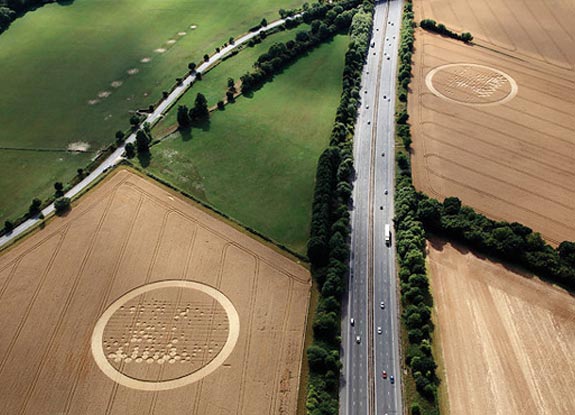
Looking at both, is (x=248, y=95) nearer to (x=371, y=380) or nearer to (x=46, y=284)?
(x=46, y=284)

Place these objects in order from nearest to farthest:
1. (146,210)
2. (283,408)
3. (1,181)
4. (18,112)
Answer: (283,408)
(146,210)
(1,181)
(18,112)

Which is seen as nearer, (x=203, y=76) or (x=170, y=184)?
(x=170, y=184)

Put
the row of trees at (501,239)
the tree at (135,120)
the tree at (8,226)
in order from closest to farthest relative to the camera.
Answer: the row of trees at (501,239) → the tree at (8,226) → the tree at (135,120)

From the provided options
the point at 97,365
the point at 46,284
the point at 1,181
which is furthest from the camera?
the point at 1,181

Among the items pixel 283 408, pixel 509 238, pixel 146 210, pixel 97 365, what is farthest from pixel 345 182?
pixel 97 365

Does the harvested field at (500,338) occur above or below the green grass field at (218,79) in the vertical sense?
below

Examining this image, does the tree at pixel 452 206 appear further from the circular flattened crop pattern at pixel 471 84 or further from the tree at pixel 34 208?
the tree at pixel 34 208

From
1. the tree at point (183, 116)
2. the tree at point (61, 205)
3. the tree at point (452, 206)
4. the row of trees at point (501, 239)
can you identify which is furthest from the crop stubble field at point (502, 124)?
the tree at point (61, 205)
